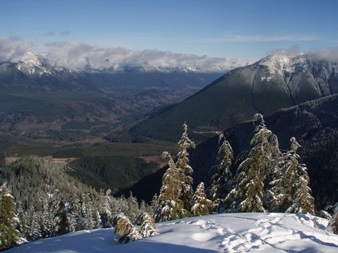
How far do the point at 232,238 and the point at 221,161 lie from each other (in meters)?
15.4

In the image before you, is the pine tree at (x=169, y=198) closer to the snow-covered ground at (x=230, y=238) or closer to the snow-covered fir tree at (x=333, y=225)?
the snow-covered ground at (x=230, y=238)

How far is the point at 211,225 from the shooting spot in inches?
592

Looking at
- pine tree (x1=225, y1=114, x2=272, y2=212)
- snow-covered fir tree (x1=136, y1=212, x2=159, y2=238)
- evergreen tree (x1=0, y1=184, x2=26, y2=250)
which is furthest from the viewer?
evergreen tree (x1=0, y1=184, x2=26, y2=250)

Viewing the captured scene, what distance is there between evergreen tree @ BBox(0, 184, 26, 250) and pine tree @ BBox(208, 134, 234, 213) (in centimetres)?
1621

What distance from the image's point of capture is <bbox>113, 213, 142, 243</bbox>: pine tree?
1450 centimetres

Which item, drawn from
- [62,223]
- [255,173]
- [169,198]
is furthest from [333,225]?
[62,223]

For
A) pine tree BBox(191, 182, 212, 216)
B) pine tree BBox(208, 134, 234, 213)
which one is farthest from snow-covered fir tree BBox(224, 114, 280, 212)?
pine tree BBox(208, 134, 234, 213)

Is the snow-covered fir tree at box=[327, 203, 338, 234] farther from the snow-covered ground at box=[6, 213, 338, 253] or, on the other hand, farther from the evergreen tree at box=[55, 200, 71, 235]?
the evergreen tree at box=[55, 200, 71, 235]

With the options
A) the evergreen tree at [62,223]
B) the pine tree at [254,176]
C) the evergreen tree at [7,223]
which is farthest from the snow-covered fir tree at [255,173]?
the evergreen tree at [62,223]

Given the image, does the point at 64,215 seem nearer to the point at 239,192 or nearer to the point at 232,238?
the point at 239,192

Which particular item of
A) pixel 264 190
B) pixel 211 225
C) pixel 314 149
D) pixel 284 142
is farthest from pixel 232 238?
pixel 284 142

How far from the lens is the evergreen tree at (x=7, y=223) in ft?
86.5

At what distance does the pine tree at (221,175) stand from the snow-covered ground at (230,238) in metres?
10.8

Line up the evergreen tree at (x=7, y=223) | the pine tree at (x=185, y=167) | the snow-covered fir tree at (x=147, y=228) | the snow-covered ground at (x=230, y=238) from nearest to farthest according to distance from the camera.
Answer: the snow-covered ground at (x=230, y=238), the snow-covered fir tree at (x=147, y=228), the pine tree at (x=185, y=167), the evergreen tree at (x=7, y=223)
